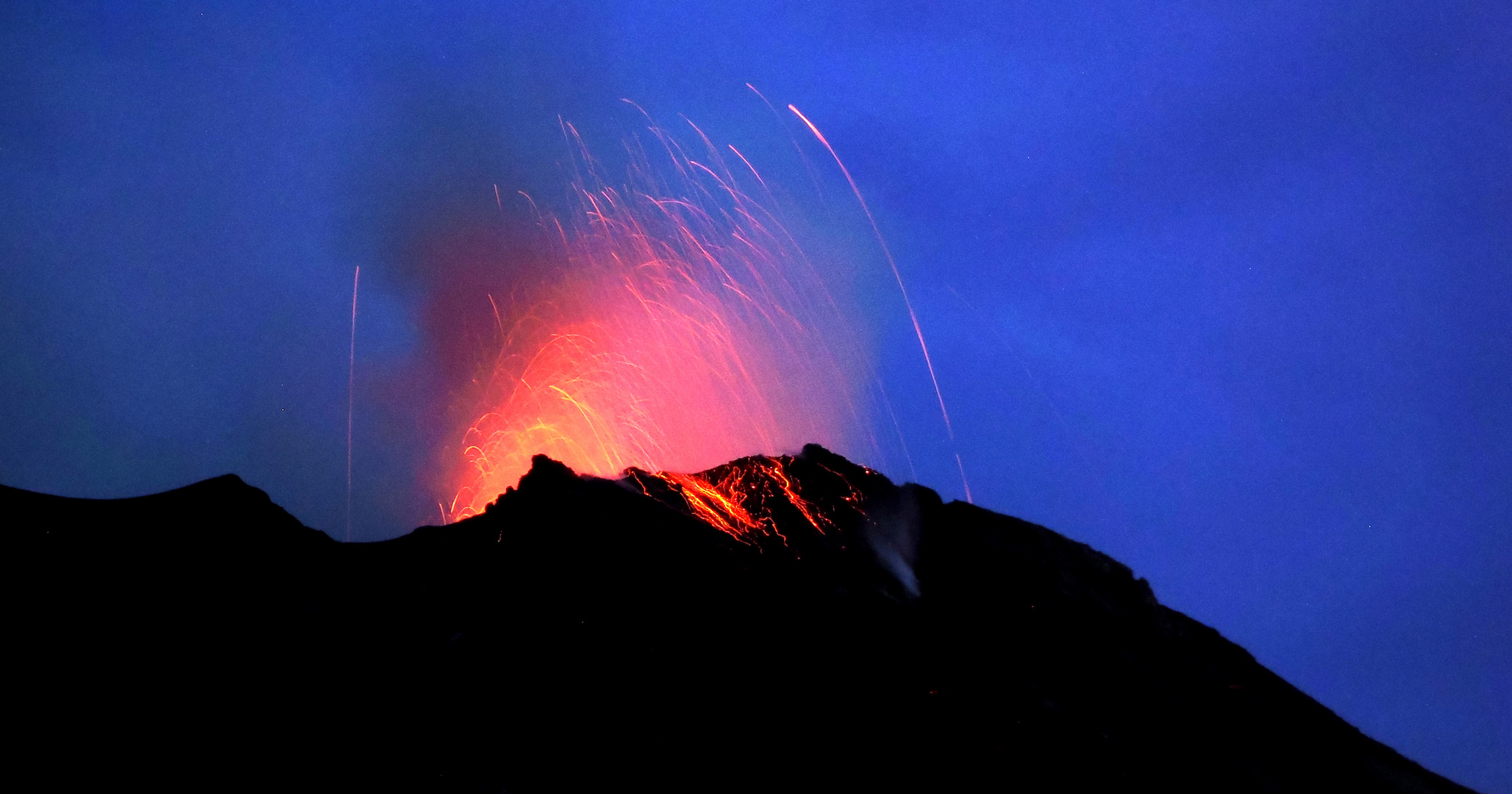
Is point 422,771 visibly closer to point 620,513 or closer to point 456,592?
point 456,592

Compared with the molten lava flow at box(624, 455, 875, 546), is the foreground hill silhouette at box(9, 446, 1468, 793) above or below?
below

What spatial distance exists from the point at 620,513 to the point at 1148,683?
40.4 feet

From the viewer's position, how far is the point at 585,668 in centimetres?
1619

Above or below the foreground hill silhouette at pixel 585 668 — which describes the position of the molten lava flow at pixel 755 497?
above

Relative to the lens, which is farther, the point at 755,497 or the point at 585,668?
the point at 755,497

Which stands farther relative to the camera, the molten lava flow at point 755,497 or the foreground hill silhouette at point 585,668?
the molten lava flow at point 755,497

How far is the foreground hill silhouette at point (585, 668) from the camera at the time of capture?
582 inches

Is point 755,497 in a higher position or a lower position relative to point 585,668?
higher

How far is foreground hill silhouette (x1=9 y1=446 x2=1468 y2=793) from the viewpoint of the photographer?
14.8m

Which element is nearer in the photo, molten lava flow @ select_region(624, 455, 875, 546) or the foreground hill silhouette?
the foreground hill silhouette

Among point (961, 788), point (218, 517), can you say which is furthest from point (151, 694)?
point (961, 788)

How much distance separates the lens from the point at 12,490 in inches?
703

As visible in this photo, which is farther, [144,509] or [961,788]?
[144,509]

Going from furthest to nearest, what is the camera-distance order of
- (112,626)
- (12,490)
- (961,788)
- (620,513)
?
(620,513), (12,490), (112,626), (961,788)
